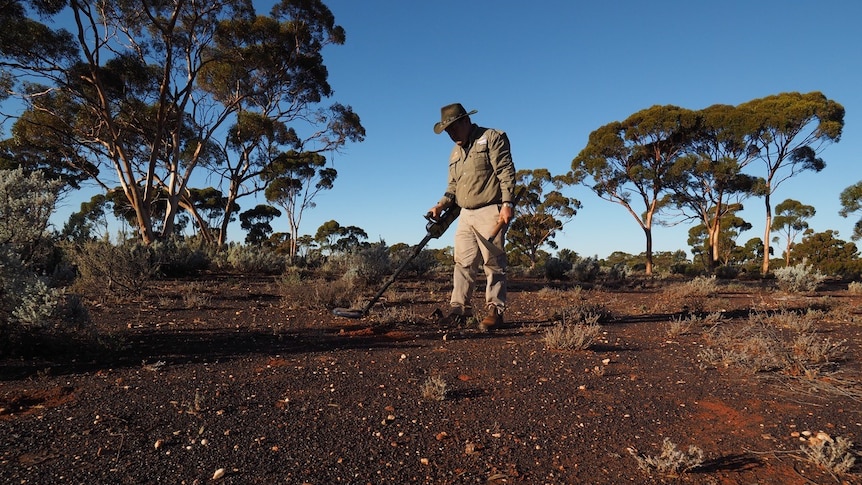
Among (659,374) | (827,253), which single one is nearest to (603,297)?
(659,374)

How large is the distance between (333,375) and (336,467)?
1.23 m

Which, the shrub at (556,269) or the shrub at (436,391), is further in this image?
the shrub at (556,269)

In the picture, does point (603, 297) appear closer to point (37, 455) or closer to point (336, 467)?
point (336, 467)

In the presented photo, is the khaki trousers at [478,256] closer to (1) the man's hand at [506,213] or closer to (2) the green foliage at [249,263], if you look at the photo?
(1) the man's hand at [506,213]

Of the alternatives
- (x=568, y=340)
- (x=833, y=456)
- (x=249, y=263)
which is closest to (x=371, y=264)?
(x=249, y=263)

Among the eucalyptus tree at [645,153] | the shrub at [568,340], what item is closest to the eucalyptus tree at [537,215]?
the eucalyptus tree at [645,153]

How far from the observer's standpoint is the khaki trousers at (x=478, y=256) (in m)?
4.48

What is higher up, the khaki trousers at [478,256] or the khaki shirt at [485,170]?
the khaki shirt at [485,170]

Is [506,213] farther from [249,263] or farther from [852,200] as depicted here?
[852,200]

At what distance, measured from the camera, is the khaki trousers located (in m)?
4.48

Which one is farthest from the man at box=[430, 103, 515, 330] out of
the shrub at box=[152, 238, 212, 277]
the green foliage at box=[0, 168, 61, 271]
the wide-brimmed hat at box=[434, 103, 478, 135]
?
the shrub at box=[152, 238, 212, 277]

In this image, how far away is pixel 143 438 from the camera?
2148 millimetres

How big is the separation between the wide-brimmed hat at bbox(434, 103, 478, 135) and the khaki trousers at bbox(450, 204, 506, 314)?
2.79 feet

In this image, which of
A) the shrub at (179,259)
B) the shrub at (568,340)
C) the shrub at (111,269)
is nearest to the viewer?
the shrub at (568,340)
